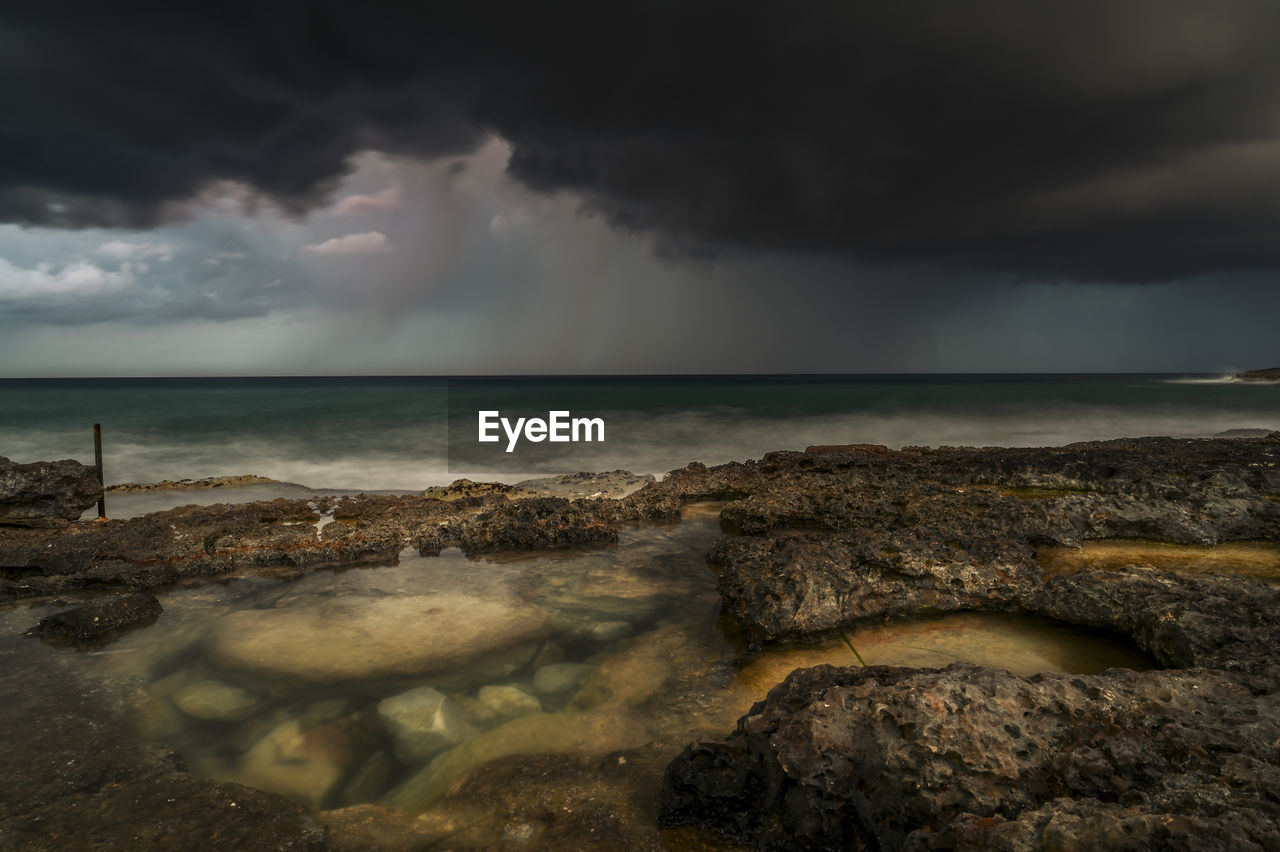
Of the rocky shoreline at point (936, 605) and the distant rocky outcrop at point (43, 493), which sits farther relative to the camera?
the distant rocky outcrop at point (43, 493)

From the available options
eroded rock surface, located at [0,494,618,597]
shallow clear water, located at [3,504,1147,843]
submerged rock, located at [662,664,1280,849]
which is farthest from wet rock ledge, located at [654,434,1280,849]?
eroded rock surface, located at [0,494,618,597]

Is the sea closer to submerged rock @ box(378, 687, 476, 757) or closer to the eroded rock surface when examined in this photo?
the eroded rock surface

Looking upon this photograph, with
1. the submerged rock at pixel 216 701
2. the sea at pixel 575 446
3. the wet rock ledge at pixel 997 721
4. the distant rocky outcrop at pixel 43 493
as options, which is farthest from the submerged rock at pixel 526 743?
the sea at pixel 575 446

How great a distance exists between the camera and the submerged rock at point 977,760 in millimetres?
2248

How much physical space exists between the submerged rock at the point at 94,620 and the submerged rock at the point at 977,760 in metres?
6.51

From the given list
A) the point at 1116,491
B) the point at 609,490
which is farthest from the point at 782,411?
the point at 1116,491

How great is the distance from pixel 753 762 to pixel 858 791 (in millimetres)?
580

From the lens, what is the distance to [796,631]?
5234 mm

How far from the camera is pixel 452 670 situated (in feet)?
17.4

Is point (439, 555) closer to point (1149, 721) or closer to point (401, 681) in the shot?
point (401, 681)

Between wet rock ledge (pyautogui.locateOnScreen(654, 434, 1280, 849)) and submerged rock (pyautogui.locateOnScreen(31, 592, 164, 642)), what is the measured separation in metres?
6.50

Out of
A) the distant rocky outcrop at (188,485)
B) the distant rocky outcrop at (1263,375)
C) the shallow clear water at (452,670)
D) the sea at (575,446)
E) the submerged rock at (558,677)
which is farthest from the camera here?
the distant rocky outcrop at (1263,375)

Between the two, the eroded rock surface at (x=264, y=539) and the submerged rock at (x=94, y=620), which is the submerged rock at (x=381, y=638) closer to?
the submerged rock at (x=94, y=620)

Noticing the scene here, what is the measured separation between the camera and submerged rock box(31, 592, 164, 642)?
20.2ft
